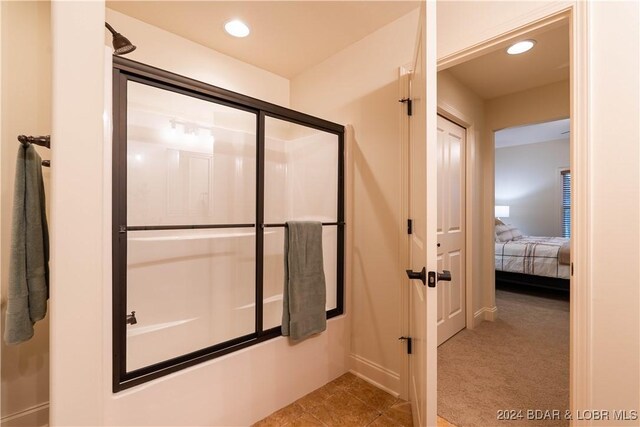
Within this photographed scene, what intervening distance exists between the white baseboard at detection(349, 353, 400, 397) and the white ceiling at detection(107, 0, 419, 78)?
7.82 feet

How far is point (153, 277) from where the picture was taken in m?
2.07

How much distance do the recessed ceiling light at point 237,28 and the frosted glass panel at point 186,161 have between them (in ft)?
1.75

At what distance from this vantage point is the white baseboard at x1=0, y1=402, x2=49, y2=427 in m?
1.35

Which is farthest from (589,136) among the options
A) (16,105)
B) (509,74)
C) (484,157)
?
(16,105)

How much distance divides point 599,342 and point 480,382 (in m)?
1.01

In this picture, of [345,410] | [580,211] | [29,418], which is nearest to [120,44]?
[29,418]

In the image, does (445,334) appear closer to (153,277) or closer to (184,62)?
(153,277)

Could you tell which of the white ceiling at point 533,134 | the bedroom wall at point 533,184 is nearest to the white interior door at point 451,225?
the white ceiling at point 533,134

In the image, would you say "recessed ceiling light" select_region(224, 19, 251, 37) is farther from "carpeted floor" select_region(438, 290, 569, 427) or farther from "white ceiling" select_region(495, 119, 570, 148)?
"white ceiling" select_region(495, 119, 570, 148)

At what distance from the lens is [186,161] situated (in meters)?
2.28

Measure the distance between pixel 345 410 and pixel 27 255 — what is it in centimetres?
175

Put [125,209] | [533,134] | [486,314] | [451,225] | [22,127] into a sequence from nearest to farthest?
[125,209]
[22,127]
[451,225]
[486,314]
[533,134]

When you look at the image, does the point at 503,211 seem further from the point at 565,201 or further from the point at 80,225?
the point at 80,225

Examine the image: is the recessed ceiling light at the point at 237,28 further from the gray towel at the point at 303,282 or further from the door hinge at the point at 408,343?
the door hinge at the point at 408,343
